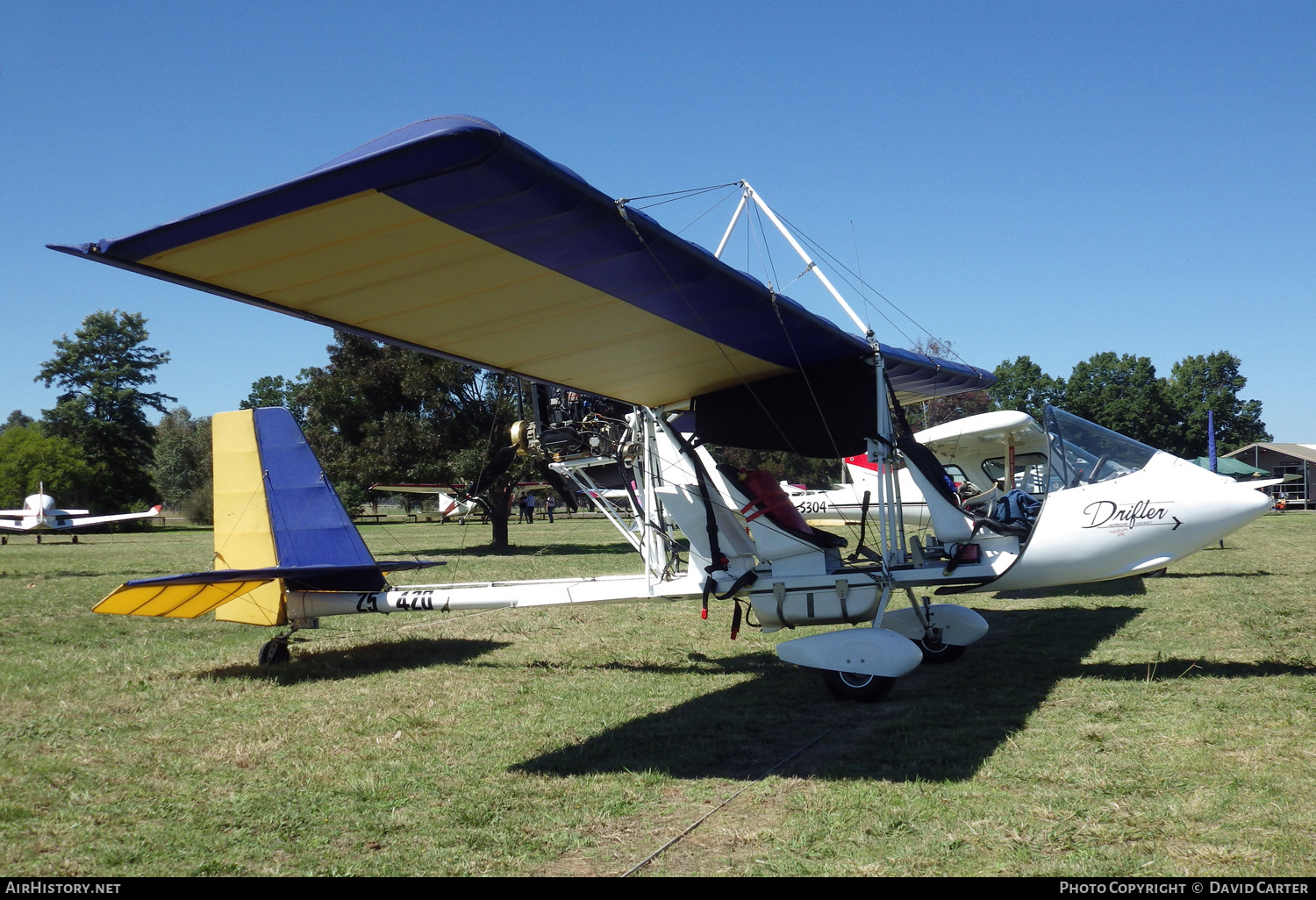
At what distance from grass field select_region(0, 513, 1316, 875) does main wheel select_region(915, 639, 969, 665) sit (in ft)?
0.72

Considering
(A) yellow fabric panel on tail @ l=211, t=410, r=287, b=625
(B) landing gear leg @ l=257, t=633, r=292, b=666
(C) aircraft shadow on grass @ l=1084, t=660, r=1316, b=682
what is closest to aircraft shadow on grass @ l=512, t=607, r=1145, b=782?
(C) aircraft shadow on grass @ l=1084, t=660, r=1316, b=682

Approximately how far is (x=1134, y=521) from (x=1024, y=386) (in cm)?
7899

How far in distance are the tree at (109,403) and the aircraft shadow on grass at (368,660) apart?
61.0 meters

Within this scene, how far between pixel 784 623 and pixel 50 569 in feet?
64.9

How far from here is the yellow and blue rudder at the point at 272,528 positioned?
26.3ft

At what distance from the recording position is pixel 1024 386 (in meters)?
78.4

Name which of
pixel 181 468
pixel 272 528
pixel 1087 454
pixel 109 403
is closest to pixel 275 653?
pixel 272 528

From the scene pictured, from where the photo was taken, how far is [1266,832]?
340 cm

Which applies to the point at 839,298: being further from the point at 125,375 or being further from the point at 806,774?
the point at 125,375

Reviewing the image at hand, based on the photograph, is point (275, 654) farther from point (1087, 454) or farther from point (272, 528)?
point (1087, 454)

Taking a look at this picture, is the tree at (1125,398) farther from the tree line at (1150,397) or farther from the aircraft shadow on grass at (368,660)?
the aircraft shadow on grass at (368,660)
